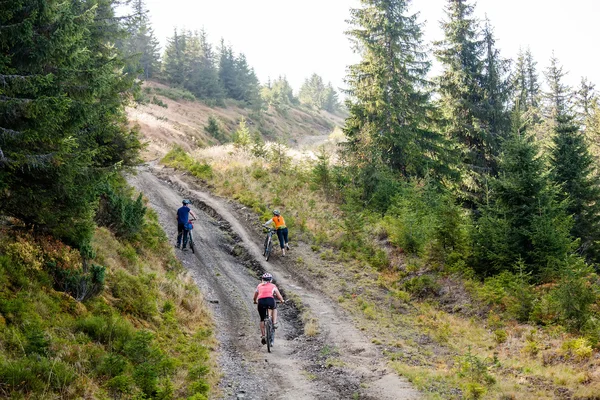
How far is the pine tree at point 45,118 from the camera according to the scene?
286 inches

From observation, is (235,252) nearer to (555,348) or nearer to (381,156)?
(381,156)

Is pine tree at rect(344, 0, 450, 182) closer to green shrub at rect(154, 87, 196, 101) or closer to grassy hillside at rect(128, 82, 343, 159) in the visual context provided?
grassy hillside at rect(128, 82, 343, 159)

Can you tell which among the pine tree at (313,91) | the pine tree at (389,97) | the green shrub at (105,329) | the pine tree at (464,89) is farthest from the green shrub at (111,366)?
the pine tree at (313,91)

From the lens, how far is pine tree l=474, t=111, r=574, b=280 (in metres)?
14.1

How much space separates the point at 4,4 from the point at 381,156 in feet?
68.7

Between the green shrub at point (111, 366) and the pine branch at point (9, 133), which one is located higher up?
the pine branch at point (9, 133)

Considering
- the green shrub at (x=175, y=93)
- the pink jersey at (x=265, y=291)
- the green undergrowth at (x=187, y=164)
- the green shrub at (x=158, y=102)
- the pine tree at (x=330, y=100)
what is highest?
the pine tree at (x=330, y=100)

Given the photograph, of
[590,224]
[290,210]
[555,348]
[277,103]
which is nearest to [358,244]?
[290,210]

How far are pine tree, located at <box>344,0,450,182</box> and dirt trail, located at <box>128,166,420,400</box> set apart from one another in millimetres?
8594

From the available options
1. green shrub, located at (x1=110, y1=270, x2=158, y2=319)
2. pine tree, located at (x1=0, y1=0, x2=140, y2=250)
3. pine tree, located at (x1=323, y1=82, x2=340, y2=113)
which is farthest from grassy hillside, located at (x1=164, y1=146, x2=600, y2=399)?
pine tree, located at (x1=323, y1=82, x2=340, y2=113)

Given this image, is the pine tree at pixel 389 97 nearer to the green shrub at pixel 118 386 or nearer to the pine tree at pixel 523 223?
the pine tree at pixel 523 223

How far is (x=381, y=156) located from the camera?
84.6 ft

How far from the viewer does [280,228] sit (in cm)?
1877

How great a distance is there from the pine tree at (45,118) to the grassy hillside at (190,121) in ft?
69.6
